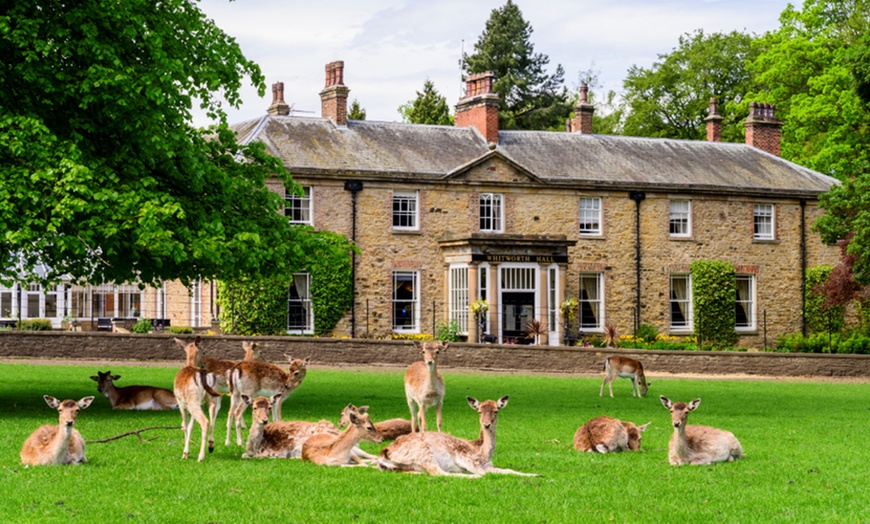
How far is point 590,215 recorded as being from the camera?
4569 cm

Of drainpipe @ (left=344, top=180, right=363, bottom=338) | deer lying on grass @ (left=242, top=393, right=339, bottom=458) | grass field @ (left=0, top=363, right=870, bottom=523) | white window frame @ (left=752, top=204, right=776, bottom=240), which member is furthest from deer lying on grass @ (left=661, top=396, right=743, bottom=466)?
white window frame @ (left=752, top=204, right=776, bottom=240)

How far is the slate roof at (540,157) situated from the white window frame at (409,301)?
3.43m

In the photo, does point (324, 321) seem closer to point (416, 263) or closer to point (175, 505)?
point (416, 263)

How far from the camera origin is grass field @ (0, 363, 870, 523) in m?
11.0

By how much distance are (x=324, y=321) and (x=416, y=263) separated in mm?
3982

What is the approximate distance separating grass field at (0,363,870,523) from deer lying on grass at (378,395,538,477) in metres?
0.27

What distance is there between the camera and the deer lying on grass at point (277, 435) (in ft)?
46.6

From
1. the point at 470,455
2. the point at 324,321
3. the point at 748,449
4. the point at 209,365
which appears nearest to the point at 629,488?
the point at 470,455

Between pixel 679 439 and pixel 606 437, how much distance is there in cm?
119

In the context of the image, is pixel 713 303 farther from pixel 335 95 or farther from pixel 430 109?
pixel 430 109

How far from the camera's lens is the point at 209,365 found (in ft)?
62.5

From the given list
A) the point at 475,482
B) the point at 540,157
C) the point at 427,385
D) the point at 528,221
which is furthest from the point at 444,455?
the point at 540,157

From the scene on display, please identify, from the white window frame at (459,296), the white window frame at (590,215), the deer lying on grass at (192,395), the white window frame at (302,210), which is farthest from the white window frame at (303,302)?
the deer lying on grass at (192,395)

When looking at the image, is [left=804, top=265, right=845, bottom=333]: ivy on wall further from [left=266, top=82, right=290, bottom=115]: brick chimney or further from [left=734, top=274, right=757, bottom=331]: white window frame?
[left=266, top=82, right=290, bottom=115]: brick chimney
